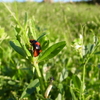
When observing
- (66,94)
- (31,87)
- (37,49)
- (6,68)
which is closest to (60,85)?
(66,94)

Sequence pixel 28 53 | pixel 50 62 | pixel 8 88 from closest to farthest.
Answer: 1. pixel 28 53
2. pixel 8 88
3. pixel 50 62

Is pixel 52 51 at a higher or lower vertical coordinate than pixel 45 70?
higher

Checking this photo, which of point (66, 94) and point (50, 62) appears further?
point (50, 62)

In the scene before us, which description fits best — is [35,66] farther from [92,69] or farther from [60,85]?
[92,69]

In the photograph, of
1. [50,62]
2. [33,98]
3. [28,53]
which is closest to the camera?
[28,53]

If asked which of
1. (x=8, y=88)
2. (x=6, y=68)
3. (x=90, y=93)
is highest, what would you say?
(x=6, y=68)

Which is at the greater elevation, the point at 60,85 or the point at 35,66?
the point at 35,66

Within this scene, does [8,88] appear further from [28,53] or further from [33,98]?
[28,53]

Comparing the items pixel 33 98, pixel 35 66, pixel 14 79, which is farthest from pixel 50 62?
pixel 35 66

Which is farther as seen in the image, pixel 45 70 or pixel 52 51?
pixel 45 70
